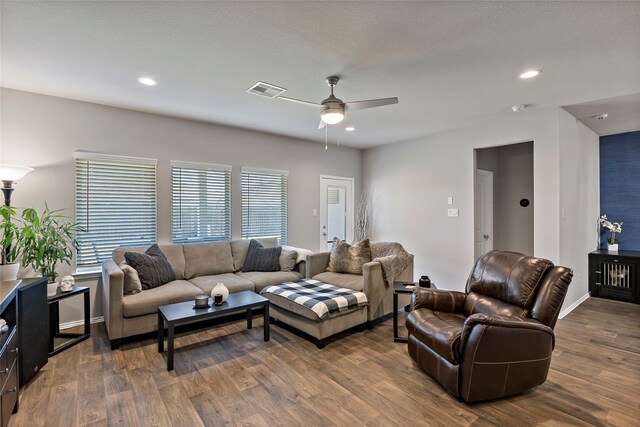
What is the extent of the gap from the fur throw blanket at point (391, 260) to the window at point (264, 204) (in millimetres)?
1899

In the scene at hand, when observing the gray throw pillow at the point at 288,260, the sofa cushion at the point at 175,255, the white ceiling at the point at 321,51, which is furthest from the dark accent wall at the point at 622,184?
the sofa cushion at the point at 175,255

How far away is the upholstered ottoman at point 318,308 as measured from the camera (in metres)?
3.08

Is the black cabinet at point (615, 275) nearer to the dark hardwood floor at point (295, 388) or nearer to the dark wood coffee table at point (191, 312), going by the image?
the dark hardwood floor at point (295, 388)

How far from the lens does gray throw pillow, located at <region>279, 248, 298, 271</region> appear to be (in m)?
4.46

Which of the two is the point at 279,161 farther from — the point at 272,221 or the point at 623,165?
the point at 623,165

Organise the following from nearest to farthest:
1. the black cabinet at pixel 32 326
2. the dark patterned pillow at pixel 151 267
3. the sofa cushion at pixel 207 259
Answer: the black cabinet at pixel 32 326 → the dark patterned pillow at pixel 151 267 → the sofa cushion at pixel 207 259

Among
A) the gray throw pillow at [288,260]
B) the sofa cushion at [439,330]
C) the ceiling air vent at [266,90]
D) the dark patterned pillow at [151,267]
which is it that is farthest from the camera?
the gray throw pillow at [288,260]

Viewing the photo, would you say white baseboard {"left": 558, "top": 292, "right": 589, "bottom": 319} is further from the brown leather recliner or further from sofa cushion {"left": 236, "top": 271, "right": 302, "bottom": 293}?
sofa cushion {"left": 236, "top": 271, "right": 302, "bottom": 293}

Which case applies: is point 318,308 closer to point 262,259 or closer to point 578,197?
point 262,259

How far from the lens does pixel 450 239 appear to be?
16.4ft

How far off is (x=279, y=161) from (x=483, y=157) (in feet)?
11.3

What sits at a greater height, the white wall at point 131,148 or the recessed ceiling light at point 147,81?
the recessed ceiling light at point 147,81

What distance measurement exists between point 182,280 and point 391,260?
8.52 feet

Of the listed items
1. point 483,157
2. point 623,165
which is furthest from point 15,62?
point 623,165
